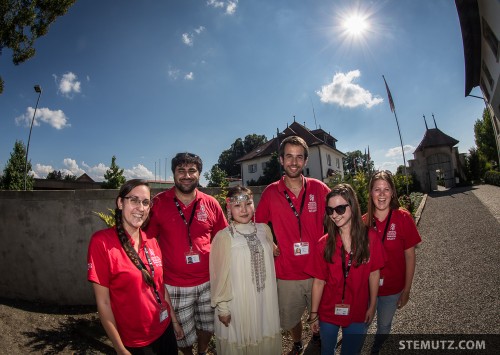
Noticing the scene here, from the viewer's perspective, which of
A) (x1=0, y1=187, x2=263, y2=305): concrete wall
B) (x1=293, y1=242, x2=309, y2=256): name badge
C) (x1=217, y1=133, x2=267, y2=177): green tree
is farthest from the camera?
(x1=217, y1=133, x2=267, y2=177): green tree

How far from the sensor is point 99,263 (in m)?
2.23

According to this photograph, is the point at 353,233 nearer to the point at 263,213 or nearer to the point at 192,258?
the point at 263,213

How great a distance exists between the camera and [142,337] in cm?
235

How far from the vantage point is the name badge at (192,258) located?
3547 millimetres

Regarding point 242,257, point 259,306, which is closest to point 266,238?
point 242,257

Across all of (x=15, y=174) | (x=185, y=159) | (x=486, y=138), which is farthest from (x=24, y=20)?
(x=486, y=138)

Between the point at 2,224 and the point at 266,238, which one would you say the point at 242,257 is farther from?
the point at 2,224

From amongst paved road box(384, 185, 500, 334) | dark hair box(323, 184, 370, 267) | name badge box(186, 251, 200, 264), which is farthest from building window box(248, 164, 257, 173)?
dark hair box(323, 184, 370, 267)

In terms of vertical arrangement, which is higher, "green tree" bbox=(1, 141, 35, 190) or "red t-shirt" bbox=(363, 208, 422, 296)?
"green tree" bbox=(1, 141, 35, 190)

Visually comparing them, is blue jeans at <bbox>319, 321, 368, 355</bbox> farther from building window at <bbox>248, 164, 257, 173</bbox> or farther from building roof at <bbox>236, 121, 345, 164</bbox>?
building window at <bbox>248, 164, 257, 173</bbox>

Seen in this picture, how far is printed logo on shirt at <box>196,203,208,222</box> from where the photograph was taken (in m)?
3.79

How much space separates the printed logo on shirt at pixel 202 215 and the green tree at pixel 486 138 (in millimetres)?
53452

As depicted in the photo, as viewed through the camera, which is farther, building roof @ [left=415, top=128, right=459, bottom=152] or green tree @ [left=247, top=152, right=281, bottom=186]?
building roof @ [left=415, top=128, right=459, bottom=152]

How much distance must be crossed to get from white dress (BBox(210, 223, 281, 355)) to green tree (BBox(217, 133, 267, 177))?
78.7 metres
